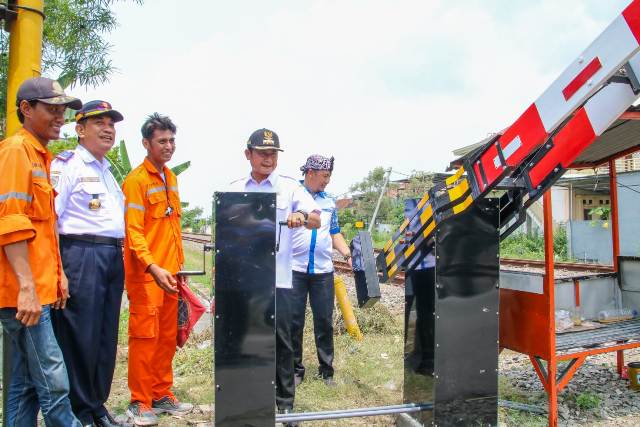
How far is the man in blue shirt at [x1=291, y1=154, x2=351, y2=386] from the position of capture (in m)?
4.86

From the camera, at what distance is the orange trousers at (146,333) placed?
3.79m

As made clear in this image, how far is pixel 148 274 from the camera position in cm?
382

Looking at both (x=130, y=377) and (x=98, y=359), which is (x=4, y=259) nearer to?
(x=98, y=359)

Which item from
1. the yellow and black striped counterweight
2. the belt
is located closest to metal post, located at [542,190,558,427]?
the yellow and black striped counterweight

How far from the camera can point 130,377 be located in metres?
3.90

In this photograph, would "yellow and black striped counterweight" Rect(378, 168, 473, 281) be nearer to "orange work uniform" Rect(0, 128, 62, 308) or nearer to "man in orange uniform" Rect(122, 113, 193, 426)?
"man in orange uniform" Rect(122, 113, 193, 426)

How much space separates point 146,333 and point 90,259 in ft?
2.25

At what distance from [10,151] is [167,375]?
6.96 ft

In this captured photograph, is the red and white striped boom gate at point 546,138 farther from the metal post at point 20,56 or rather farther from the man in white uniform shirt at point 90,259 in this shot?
the metal post at point 20,56

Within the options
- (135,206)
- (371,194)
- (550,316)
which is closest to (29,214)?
(135,206)

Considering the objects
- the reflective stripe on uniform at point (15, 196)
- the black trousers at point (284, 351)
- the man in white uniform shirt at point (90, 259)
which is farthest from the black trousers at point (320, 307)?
the reflective stripe on uniform at point (15, 196)

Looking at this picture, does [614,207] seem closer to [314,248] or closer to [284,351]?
[314,248]

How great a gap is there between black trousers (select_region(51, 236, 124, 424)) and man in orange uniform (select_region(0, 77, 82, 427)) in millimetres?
383

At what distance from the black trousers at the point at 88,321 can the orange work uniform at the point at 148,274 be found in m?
0.18
